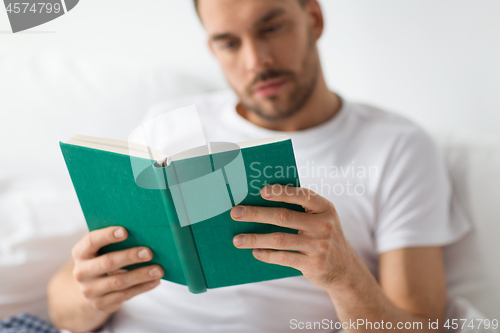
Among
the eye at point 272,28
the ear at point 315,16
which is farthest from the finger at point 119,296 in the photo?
the ear at point 315,16

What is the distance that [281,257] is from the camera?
0.63m

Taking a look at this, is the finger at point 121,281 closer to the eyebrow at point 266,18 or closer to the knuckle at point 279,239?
the knuckle at point 279,239

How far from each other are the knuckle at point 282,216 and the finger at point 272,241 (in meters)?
0.03

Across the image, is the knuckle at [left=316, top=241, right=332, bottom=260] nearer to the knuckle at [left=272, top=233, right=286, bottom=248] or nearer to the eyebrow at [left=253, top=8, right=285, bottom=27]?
the knuckle at [left=272, top=233, right=286, bottom=248]

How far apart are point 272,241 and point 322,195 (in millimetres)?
247

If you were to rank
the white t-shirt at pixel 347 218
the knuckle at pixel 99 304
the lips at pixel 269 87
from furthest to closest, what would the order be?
the lips at pixel 269 87 → the white t-shirt at pixel 347 218 → the knuckle at pixel 99 304

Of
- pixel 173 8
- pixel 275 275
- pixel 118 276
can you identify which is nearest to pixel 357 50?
pixel 173 8

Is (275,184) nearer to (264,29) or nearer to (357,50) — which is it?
(264,29)

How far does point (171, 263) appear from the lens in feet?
2.26

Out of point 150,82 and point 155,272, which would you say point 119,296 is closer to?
point 155,272

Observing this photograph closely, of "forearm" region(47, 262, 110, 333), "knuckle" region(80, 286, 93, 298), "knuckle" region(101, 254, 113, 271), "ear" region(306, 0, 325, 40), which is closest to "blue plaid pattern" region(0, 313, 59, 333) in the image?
"forearm" region(47, 262, 110, 333)

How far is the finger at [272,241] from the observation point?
1.99ft

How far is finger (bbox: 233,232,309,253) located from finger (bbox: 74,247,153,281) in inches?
7.3

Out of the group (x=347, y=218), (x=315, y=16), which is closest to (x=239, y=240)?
(x=347, y=218)
